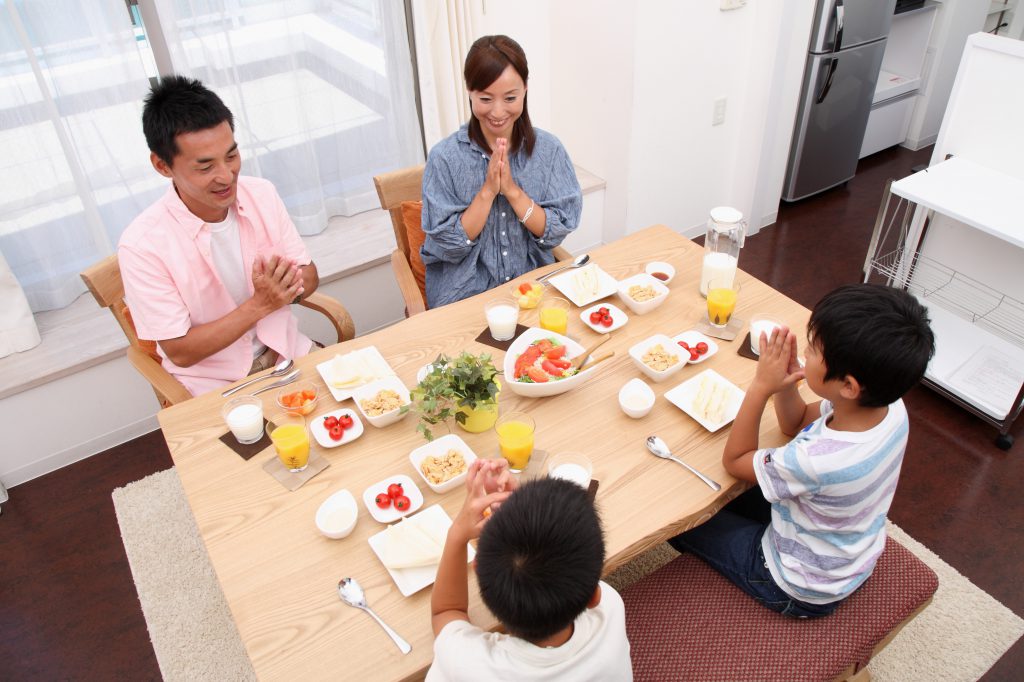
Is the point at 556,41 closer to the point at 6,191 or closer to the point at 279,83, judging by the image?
the point at 279,83

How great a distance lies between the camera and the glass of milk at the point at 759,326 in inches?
77.9

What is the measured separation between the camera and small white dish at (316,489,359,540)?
1.53 meters

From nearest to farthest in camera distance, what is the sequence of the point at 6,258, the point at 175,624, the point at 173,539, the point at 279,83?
the point at 175,624 < the point at 173,539 < the point at 6,258 < the point at 279,83

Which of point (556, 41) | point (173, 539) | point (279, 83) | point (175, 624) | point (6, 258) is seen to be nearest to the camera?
point (175, 624)

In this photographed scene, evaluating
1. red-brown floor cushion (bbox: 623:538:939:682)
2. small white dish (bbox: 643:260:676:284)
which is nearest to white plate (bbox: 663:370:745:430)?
red-brown floor cushion (bbox: 623:538:939:682)

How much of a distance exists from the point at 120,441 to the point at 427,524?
207cm

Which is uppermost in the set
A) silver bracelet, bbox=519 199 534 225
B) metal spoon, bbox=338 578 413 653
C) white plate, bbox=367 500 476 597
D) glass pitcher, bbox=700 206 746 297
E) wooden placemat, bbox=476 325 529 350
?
silver bracelet, bbox=519 199 534 225

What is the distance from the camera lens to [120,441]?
3.01 meters

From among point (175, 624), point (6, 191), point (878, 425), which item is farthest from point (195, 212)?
point (878, 425)

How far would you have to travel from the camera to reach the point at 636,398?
5.97 feet

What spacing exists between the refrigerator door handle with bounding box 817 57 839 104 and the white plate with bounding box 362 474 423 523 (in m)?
3.44

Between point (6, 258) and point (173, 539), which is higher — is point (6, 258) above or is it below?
above

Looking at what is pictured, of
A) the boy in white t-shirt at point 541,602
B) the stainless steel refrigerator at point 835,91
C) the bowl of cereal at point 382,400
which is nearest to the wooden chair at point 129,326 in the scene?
the bowl of cereal at point 382,400

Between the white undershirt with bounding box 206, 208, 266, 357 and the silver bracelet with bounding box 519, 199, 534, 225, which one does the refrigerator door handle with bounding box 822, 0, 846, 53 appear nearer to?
the silver bracelet with bounding box 519, 199, 534, 225
